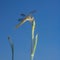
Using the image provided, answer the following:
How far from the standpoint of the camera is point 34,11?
57.5 inches

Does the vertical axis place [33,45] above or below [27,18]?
below

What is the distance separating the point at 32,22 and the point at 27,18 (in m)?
0.05

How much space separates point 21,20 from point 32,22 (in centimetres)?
10

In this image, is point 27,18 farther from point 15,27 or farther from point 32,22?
point 15,27

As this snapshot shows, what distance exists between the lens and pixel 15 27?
4.70 feet

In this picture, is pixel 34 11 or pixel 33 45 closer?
pixel 33 45

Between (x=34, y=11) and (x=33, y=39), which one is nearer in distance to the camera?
(x=33, y=39)

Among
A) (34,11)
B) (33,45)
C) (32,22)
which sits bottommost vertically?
(33,45)

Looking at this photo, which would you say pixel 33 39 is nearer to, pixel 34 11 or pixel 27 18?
pixel 27 18

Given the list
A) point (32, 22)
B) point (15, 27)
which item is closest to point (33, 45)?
point (32, 22)

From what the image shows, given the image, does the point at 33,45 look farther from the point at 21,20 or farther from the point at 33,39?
the point at 21,20

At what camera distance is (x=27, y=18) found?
1.23 m

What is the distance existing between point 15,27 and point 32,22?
0.87 feet

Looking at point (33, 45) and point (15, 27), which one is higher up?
point (15, 27)
